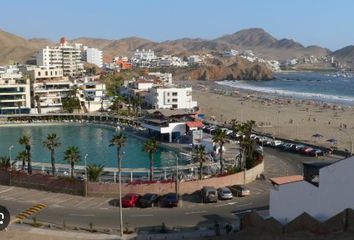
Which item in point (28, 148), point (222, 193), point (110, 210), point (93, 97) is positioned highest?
point (93, 97)

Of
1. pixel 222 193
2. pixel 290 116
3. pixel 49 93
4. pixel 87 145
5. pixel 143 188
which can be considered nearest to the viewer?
pixel 222 193

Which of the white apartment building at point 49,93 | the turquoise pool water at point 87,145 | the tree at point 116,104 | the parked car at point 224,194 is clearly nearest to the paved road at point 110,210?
the parked car at point 224,194

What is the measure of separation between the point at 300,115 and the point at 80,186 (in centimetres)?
6778

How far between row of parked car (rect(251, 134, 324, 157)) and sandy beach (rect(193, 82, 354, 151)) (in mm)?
5733

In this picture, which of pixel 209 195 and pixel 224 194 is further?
pixel 224 194

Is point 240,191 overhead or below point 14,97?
below

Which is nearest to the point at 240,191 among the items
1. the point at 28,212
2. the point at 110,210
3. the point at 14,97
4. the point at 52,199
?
the point at 110,210

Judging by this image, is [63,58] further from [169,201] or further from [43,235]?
[43,235]

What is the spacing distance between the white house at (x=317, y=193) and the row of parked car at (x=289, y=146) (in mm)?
30103

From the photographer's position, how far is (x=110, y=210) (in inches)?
1316

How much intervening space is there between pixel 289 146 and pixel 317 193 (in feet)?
116

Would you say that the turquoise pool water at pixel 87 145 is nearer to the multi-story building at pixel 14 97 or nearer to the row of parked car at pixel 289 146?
the multi-story building at pixel 14 97

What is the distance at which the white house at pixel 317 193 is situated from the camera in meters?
23.2

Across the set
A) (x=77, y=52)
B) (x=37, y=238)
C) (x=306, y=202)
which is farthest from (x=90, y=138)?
(x=77, y=52)
